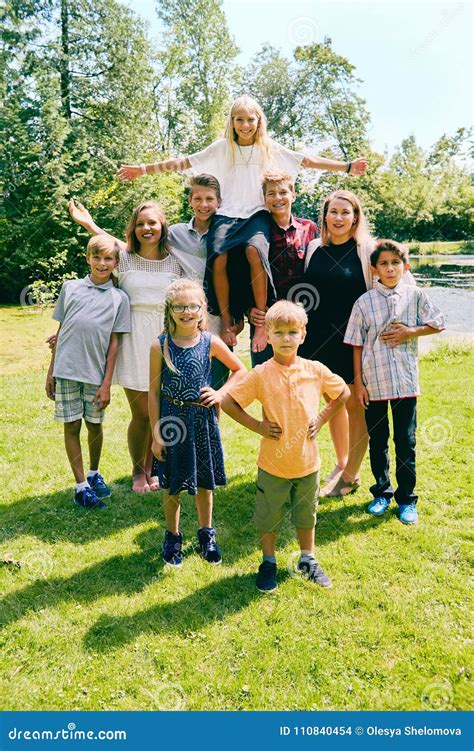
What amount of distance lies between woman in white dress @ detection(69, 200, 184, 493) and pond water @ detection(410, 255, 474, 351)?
7.58 meters

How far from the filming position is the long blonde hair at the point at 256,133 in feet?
11.8

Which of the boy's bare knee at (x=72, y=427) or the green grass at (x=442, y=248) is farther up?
the green grass at (x=442, y=248)

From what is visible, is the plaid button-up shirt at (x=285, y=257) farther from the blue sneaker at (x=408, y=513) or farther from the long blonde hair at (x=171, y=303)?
the blue sneaker at (x=408, y=513)

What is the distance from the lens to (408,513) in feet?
12.1

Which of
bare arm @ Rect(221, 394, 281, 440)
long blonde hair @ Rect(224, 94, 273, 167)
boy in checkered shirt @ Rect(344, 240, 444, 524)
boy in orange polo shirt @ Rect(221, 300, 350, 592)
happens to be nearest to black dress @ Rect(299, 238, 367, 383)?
boy in checkered shirt @ Rect(344, 240, 444, 524)

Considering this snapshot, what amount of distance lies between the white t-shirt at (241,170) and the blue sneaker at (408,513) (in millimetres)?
2426

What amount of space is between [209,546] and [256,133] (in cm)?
293

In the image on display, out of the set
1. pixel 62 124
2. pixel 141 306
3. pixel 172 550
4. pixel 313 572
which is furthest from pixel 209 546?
pixel 62 124

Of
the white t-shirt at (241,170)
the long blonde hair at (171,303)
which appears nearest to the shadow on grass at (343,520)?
the long blonde hair at (171,303)

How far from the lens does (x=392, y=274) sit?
3514 millimetres

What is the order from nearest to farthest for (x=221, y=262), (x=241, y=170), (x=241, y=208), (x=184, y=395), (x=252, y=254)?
(x=184, y=395) < (x=252, y=254) < (x=221, y=262) < (x=241, y=208) < (x=241, y=170)

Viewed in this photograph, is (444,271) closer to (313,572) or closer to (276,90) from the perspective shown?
(276,90)

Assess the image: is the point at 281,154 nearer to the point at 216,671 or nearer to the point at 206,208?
the point at 206,208

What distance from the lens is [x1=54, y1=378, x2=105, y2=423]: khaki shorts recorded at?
12.5 feet
